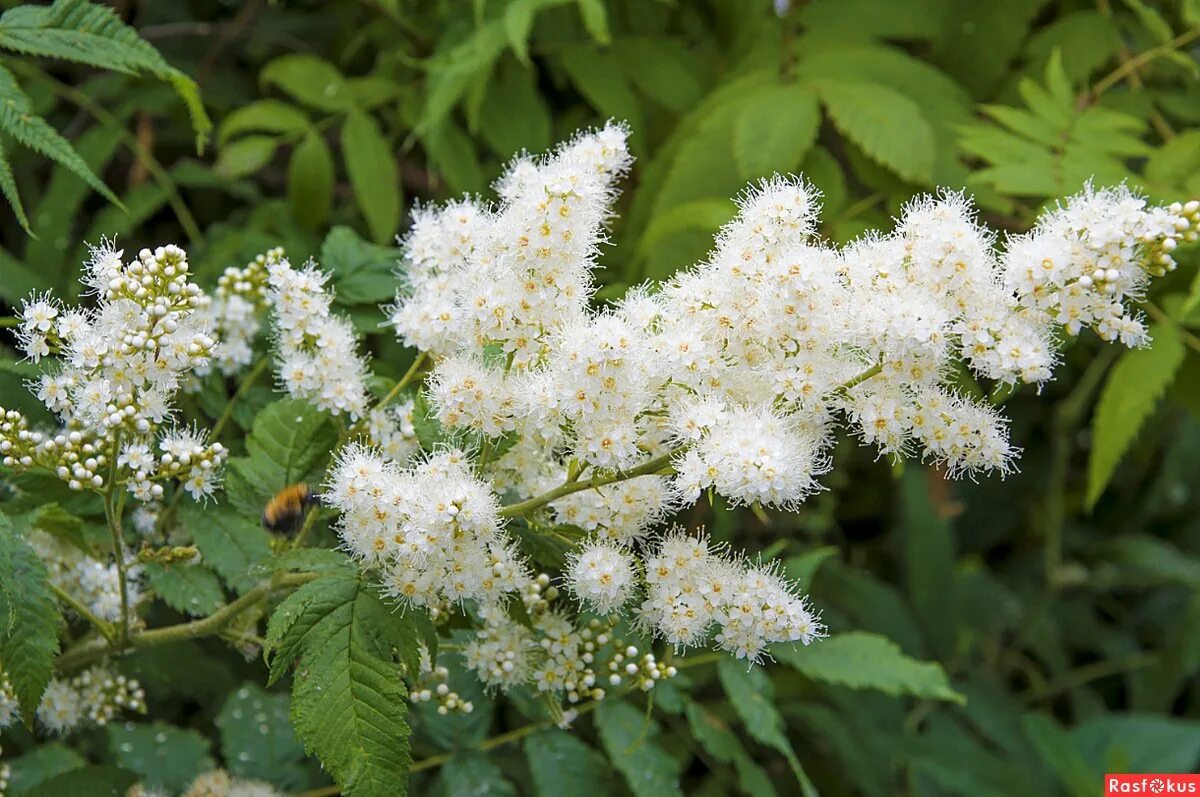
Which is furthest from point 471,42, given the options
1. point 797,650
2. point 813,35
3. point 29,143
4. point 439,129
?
point 797,650

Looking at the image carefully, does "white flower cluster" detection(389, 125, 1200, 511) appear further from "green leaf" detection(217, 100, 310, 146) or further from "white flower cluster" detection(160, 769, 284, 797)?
"green leaf" detection(217, 100, 310, 146)

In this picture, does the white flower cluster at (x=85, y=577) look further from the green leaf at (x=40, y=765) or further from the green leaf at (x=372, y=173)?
the green leaf at (x=372, y=173)

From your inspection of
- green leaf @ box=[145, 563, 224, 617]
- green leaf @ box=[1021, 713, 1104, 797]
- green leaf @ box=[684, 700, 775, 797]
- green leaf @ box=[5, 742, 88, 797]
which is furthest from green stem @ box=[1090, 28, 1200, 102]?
green leaf @ box=[5, 742, 88, 797]

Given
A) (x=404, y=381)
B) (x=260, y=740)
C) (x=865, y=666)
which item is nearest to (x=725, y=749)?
(x=865, y=666)

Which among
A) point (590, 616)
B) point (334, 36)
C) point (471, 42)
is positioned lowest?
point (590, 616)

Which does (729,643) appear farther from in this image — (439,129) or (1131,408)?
(439,129)
